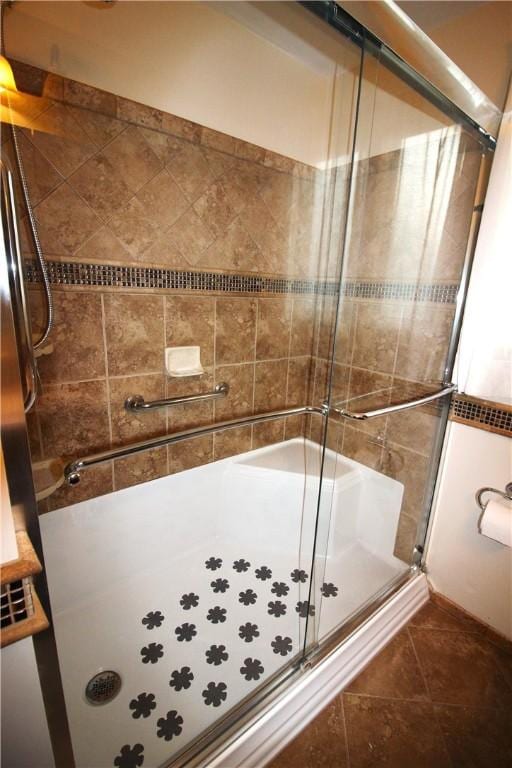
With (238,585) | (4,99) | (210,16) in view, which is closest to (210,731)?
(238,585)

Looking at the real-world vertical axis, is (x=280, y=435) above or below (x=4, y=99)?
below

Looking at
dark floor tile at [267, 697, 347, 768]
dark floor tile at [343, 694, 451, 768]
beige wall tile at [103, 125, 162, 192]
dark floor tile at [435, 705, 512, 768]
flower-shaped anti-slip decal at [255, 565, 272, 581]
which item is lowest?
dark floor tile at [435, 705, 512, 768]

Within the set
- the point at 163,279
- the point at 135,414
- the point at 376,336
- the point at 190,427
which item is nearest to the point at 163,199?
the point at 163,279

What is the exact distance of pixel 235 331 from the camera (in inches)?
63.9

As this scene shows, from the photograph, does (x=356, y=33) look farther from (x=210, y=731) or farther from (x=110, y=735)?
(x=110, y=735)

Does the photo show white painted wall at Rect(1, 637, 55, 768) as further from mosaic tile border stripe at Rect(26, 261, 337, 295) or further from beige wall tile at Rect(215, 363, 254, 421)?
beige wall tile at Rect(215, 363, 254, 421)

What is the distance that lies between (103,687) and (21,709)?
2.48ft

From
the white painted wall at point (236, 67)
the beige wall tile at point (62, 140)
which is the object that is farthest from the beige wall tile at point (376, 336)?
the beige wall tile at point (62, 140)

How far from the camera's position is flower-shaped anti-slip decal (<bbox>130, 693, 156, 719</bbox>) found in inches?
40.8

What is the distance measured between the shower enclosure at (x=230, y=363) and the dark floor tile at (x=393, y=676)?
16 centimetres

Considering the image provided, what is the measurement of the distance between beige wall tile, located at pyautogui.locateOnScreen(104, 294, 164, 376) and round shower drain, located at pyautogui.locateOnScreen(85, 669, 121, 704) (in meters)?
1.04

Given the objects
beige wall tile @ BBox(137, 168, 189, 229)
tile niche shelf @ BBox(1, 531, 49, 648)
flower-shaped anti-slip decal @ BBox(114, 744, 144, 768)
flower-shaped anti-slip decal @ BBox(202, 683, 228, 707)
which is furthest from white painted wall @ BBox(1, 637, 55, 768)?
beige wall tile @ BBox(137, 168, 189, 229)

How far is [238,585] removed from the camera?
1.50 meters

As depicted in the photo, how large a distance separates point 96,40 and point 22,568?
1.48m
